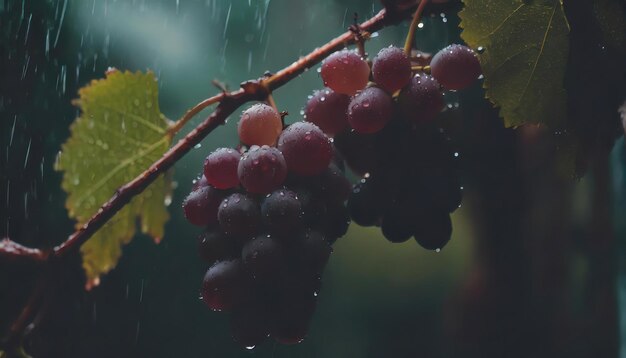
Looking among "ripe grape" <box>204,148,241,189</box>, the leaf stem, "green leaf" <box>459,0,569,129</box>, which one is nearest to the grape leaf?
the leaf stem

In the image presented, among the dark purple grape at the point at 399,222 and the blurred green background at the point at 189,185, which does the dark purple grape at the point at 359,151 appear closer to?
the dark purple grape at the point at 399,222

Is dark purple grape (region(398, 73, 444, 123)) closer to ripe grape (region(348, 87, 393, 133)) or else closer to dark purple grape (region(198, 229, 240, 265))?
ripe grape (region(348, 87, 393, 133))

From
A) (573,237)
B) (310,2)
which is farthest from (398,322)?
(310,2)

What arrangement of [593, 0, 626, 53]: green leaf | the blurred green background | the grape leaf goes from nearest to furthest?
[593, 0, 626, 53]: green leaf, the grape leaf, the blurred green background

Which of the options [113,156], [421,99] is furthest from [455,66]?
[113,156]

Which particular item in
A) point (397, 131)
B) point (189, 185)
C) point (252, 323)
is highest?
point (189, 185)

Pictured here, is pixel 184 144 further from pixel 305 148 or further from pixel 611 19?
pixel 611 19
